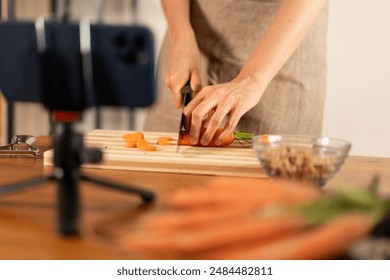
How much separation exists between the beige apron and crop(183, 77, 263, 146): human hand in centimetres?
48

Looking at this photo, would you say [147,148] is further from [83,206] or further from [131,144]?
[83,206]

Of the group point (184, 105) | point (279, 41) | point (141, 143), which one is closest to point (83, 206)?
point (141, 143)

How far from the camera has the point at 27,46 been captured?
84cm

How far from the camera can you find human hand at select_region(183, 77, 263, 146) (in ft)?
4.74

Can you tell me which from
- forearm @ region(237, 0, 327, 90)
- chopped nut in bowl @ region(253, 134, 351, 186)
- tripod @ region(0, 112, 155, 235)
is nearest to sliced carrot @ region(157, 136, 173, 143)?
forearm @ region(237, 0, 327, 90)

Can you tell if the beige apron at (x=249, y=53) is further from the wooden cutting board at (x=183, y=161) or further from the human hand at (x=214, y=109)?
the wooden cutting board at (x=183, y=161)

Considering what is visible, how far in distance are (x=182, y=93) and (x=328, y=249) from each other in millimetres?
1125

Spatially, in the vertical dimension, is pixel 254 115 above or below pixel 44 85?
below

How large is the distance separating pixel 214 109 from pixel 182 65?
0.35m

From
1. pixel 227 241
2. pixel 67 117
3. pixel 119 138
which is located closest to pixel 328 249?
pixel 227 241

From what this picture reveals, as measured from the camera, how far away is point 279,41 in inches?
65.4

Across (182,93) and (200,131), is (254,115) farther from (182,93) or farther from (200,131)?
(200,131)

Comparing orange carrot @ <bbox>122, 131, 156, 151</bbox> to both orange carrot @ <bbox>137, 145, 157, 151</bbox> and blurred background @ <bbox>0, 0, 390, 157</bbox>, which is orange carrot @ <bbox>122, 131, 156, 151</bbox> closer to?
orange carrot @ <bbox>137, 145, 157, 151</bbox>

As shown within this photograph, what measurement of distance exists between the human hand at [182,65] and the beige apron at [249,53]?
0.61 ft
